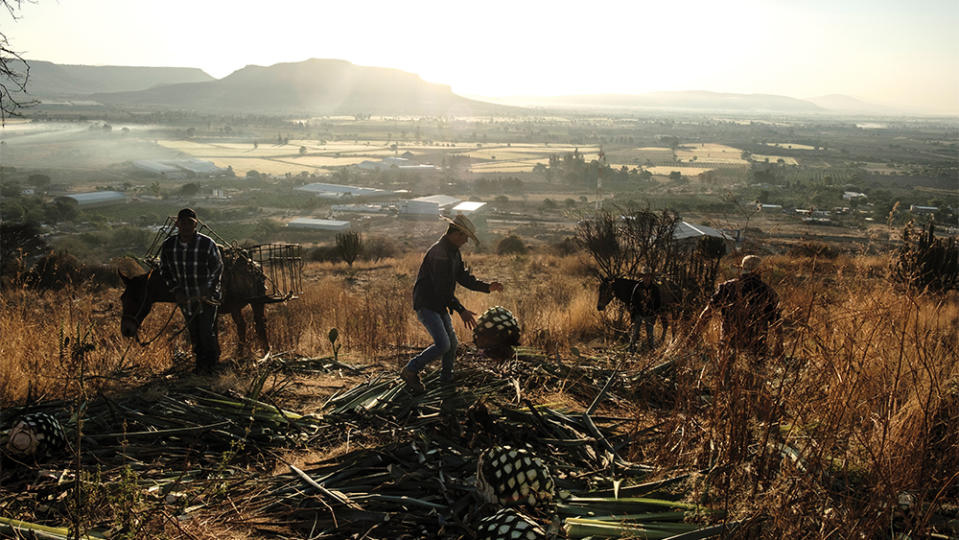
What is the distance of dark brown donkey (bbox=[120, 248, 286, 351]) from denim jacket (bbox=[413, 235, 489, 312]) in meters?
2.41

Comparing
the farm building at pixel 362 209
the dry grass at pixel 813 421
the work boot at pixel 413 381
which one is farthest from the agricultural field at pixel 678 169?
the dry grass at pixel 813 421

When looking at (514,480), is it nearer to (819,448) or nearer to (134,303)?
(819,448)

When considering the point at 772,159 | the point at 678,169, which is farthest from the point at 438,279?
the point at 772,159

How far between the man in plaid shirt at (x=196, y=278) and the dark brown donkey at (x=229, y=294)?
0.75ft

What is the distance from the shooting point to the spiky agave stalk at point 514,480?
323cm

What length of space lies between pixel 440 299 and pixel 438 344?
43cm

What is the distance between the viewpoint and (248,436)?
440 cm

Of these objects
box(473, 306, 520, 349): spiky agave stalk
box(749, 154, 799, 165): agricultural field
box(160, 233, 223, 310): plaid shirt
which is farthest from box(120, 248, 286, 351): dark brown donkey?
box(749, 154, 799, 165): agricultural field

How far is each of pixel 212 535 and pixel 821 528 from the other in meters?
3.21

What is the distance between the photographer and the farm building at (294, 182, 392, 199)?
231ft

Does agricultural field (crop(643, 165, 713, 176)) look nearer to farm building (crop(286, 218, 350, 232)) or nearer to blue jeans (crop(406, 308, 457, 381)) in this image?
farm building (crop(286, 218, 350, 232))

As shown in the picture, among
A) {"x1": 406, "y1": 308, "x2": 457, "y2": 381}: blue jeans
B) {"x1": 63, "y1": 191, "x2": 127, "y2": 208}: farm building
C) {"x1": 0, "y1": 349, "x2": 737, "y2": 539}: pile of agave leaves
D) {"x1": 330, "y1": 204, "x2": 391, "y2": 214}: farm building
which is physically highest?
{"x1": 406, "y1": 308, "x2": 457, "y2": 381}: blue jeans

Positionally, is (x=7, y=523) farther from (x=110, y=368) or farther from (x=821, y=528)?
(x=821, y=528)

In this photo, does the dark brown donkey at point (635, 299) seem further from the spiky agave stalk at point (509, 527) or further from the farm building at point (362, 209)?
the farm building at point (362, 209)
